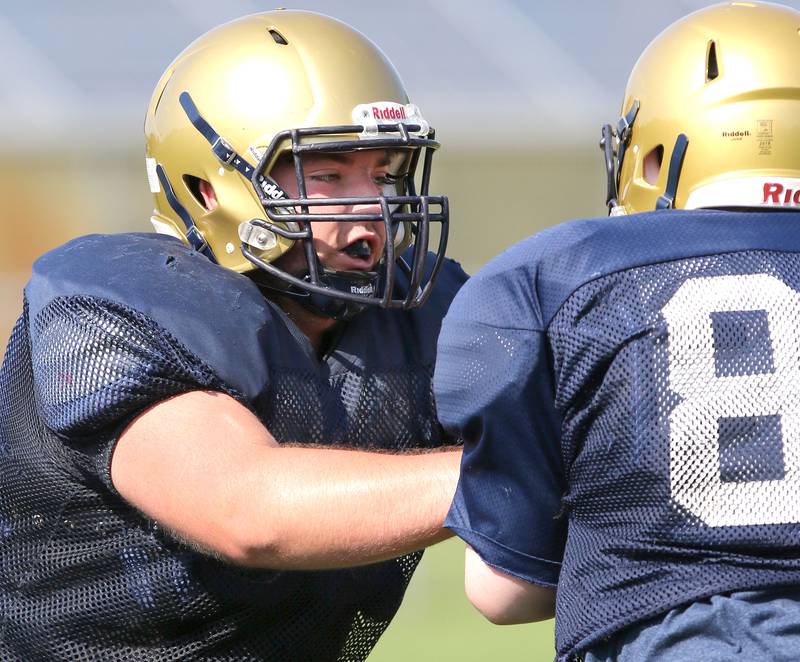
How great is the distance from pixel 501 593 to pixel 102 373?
73 centimetres

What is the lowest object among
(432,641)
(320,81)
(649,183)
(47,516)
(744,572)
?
(432,641)

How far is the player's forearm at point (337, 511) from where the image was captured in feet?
5.63

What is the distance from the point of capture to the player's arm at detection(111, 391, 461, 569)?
1.72 m

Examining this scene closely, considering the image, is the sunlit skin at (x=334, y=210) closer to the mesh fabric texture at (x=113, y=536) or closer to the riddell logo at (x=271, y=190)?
the riddell logo at (x=271, y=190)

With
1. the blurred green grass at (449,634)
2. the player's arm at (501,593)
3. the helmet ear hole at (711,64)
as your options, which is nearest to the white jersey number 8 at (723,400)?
the player's arm at (501,593)

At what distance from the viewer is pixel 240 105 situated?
2.38m

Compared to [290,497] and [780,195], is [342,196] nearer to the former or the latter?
[290,497]

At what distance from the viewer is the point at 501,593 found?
5.11 ft

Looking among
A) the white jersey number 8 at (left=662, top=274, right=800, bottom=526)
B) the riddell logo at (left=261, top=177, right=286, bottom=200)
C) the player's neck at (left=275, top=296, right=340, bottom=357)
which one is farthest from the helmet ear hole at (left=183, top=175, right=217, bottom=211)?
the white jersey number 8 at (left=662, top=274, right=800, bottom=526)

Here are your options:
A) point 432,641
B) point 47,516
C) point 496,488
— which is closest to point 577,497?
point 496,488

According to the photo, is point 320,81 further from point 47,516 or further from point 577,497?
point 577,497

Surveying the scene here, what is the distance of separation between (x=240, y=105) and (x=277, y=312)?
0.45 metres

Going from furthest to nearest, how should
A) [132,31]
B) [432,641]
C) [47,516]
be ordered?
1. [132,31]
2. [432,641]
3. [47,516]

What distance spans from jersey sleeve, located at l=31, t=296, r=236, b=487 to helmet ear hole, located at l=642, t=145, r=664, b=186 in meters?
0.74
